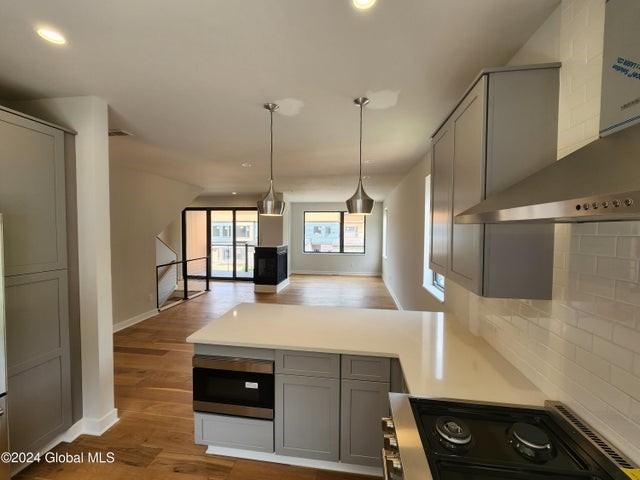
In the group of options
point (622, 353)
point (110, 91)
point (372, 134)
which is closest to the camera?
point (622, 353)

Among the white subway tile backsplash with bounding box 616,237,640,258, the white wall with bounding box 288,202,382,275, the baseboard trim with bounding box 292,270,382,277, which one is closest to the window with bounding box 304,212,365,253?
the white wall with bounding box 288,202,382,275

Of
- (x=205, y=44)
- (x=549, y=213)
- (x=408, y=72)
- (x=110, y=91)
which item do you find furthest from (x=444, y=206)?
(x=110, y=91)

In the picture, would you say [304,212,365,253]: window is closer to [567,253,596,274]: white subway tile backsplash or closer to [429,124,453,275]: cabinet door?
[429,124,453,275]: cabinet door

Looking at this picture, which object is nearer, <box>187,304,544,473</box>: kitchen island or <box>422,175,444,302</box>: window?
<box>187,304,544,473</box>: kitchen island

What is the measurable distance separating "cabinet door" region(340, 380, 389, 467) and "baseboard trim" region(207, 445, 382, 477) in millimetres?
107

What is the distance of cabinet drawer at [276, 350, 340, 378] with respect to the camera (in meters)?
1.88

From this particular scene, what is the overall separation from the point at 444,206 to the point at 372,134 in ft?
4.68

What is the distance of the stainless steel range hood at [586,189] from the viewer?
1.81ft

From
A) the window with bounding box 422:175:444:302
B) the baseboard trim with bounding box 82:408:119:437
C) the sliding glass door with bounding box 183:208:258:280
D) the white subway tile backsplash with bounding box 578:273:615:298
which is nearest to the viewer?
the white subway tile backsplash with bounding box 578:273:615:298

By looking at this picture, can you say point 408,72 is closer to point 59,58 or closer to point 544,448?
point 544,448

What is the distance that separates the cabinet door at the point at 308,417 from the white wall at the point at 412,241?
5.80 feet

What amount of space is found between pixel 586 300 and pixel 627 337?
0.20m

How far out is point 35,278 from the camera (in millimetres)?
1967

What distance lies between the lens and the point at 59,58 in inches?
68.0
